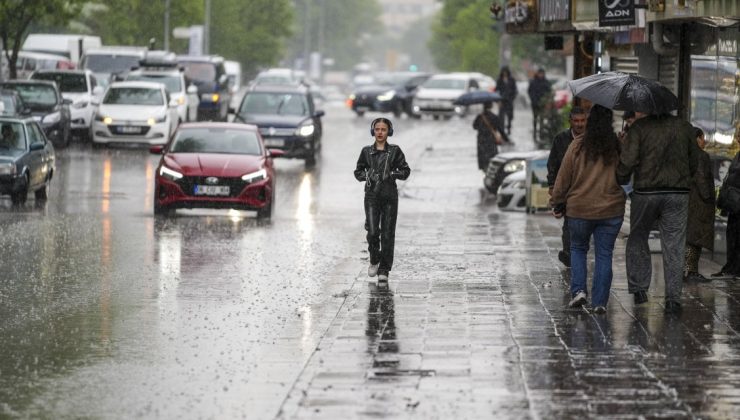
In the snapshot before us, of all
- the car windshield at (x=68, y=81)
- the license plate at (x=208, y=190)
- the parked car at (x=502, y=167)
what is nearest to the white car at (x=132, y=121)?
the car windshield at (x=68, y=81)

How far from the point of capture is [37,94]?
38.9 meters

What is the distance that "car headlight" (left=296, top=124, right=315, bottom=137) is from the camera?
35781mm

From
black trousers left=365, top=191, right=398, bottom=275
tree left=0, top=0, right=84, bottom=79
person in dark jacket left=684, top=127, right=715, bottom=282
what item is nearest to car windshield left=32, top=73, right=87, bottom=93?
tree left=0, top=0, right=84, bottom=79

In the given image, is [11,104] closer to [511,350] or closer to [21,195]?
[21,195]

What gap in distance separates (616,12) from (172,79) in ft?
84.6

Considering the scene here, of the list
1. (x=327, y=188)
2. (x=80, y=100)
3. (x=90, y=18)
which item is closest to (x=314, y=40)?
(x=90, y=18)

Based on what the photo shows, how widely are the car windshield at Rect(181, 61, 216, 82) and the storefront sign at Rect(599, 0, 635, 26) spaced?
3074 centimetres

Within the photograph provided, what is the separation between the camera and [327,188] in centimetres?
3045

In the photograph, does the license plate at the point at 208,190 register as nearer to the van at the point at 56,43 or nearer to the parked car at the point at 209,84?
the parked car at the point at 209,84

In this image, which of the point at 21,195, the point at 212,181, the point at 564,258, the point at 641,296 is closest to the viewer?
the point at 641,296

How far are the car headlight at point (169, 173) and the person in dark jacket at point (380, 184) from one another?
806 centimetres

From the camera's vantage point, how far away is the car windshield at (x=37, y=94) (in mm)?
38562

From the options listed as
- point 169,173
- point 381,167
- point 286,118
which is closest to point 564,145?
point 381,167

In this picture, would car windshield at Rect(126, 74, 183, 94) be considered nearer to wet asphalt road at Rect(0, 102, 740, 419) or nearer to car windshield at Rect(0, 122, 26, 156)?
car windshield at Rect(0, 122, 26, 156)
